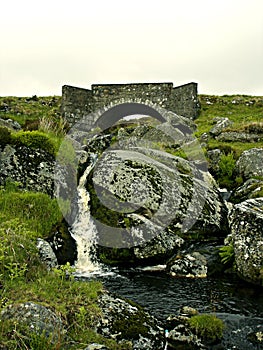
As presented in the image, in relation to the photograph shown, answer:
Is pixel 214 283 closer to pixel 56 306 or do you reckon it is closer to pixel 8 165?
pixel 56 306

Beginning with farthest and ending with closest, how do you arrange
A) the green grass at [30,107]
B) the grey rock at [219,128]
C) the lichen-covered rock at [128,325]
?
the green grass at [30,107]
the grey rock at [219,128]
the lichen-covered rock at [128,325]

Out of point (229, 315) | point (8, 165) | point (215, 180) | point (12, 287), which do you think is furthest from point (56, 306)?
point (215, 180)

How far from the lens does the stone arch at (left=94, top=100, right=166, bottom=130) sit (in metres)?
38.2

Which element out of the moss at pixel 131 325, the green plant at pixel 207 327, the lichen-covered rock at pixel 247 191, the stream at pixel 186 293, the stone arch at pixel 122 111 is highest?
the stone arch at pixel 122 111

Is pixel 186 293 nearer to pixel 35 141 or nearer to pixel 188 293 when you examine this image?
pixel 188 293

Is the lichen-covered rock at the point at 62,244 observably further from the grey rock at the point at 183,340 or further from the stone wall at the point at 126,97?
the stone wall at the point at 126,97

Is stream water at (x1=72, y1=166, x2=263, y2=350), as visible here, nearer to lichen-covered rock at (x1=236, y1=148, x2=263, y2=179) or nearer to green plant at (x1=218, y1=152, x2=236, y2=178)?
lichen-covered rock at (x1=236, y1=148, x2=263, y2=179)

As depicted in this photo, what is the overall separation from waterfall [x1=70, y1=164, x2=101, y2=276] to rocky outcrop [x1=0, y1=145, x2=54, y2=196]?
1.46 metres

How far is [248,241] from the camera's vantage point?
11.4 metres

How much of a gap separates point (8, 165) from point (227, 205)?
9.75 m

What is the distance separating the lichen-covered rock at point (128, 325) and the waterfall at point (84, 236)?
4311 mm

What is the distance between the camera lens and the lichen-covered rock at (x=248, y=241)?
11148mm

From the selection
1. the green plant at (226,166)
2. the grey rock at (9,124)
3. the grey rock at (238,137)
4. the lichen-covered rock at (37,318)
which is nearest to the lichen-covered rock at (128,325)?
the lichen-covered rock at (37,318)

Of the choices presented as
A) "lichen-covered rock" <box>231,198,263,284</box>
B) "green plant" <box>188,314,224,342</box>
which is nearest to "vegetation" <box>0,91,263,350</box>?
"green plant" <box>188,314,224,342</box>
